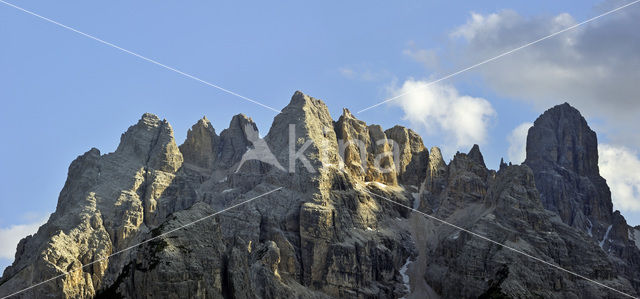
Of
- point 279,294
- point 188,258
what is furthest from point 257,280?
point 188,258

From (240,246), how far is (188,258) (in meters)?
28.7

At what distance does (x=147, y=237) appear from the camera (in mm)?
132500

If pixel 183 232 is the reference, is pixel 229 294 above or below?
below

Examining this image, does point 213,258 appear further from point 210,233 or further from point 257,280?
point 257,280

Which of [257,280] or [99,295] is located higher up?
[257,280]

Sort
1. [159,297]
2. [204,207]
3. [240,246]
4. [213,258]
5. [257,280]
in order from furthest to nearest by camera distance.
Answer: [257,280] → [240,246] → [204,207] → [213,258] → [159,297]

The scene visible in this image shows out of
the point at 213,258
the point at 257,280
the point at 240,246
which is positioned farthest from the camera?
the point at 257,280

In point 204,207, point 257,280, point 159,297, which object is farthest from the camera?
point 257,280

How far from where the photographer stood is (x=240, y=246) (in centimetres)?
15700

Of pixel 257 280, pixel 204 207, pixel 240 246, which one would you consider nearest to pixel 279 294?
pixel 257 280

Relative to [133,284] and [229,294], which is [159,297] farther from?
[229,294]

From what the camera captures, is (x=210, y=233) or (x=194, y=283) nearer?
(x=194, y=283)

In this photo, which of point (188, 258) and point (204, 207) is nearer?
point (188, 258)

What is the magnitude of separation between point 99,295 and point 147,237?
445 inches
